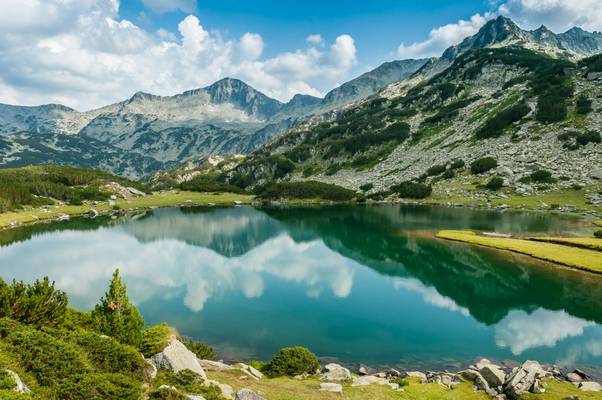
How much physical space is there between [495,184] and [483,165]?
14.4m

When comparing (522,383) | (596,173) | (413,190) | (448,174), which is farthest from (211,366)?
(448,174)

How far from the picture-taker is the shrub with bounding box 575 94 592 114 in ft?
472


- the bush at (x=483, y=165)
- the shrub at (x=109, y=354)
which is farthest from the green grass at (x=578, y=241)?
the bush at (x=483, y=165)

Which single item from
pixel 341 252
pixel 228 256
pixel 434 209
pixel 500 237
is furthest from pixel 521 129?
pixel 228 256

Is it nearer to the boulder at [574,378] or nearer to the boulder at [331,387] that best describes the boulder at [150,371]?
the boulder at [331,387]

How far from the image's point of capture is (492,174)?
134m

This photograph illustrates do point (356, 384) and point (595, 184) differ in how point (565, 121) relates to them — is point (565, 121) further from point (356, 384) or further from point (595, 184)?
point (356, 384)

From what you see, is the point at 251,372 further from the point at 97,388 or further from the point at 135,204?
the point at 135,204

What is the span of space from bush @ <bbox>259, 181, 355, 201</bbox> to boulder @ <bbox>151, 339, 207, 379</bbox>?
137 metres

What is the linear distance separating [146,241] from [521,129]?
144m

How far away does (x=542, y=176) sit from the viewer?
4761 inches

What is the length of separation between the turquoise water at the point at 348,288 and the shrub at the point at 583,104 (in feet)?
246

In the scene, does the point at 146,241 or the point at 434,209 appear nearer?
the point at 146,241

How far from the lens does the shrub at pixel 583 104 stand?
14376cm
